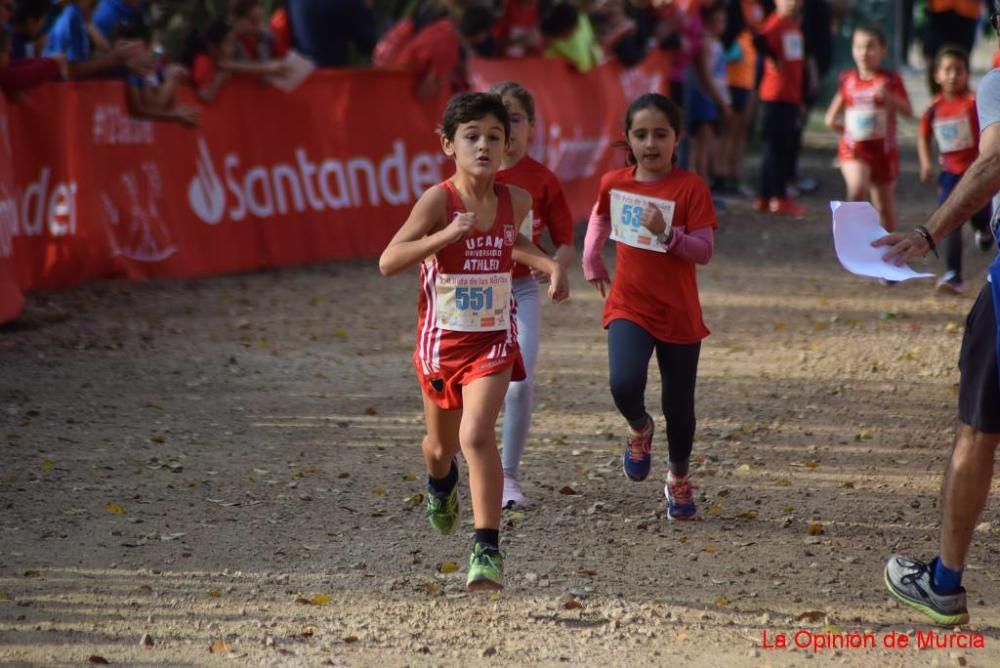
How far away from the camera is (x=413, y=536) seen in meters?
6.20

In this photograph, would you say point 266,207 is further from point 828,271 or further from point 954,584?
point 954,584

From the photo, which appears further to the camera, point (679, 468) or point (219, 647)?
point (679, 468)

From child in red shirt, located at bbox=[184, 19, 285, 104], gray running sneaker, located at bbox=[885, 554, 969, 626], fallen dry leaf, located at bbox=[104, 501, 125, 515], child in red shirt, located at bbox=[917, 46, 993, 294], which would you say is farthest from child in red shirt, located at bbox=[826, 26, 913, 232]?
fallen dry leaf, located at bbox=[104, 501, 125, 515]

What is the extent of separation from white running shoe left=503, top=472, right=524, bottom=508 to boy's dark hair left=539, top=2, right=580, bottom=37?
9133 millimetres

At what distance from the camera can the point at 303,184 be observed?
12.8 m

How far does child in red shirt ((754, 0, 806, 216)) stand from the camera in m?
15.3

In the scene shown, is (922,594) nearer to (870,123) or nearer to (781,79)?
(870,123)

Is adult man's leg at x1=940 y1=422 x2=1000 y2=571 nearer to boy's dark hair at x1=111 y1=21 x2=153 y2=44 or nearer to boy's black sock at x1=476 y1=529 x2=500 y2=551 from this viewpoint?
boy's black sock at x1=476 y1=529 x2=500 y2=551

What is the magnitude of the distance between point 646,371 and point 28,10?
6.61 meters

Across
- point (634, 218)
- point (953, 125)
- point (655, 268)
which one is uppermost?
point (634, 218)

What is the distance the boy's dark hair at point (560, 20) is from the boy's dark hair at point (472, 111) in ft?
31.9

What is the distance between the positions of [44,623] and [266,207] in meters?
7.64

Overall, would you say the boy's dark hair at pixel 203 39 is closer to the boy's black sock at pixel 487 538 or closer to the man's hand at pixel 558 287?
the man's hand at pixel 558 287

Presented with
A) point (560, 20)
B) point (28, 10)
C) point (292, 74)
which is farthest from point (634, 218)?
point (560, 20)
